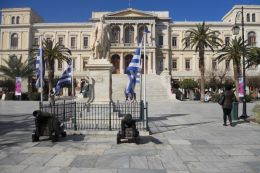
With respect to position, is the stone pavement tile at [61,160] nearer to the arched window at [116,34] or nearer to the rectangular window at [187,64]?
the arched window at [116,34]

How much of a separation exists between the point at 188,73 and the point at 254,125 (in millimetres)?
58090

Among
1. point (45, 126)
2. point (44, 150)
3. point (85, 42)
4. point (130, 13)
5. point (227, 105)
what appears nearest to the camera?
point (44, 150)

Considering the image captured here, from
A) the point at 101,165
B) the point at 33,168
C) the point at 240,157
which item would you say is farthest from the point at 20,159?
the point at 240,157

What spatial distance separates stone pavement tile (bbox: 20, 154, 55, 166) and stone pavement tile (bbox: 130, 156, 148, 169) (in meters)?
1.90

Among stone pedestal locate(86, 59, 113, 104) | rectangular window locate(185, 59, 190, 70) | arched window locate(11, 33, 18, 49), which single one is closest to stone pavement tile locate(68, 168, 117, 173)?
stone pedestal locate(86, 59, 113, 104)

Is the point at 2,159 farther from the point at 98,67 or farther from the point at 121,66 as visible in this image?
the point at 121,66

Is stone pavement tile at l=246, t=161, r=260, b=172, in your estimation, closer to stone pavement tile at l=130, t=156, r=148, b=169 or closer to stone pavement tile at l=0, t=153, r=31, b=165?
stone pavement tile at l=130, t=156, r=148, b=169

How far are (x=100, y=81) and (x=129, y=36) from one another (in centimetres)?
5772

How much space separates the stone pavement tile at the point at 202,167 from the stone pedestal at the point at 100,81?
6501 mm

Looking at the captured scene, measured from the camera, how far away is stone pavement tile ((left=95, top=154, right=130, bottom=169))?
6.41 meters

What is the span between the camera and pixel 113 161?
6766mm

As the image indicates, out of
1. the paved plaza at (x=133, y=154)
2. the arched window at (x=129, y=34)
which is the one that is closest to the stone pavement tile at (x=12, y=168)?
the paved plaza at (x=133, y=154)

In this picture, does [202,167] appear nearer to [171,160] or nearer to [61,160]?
[171,160]

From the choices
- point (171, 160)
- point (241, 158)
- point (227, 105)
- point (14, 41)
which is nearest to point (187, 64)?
point (14, 41)
